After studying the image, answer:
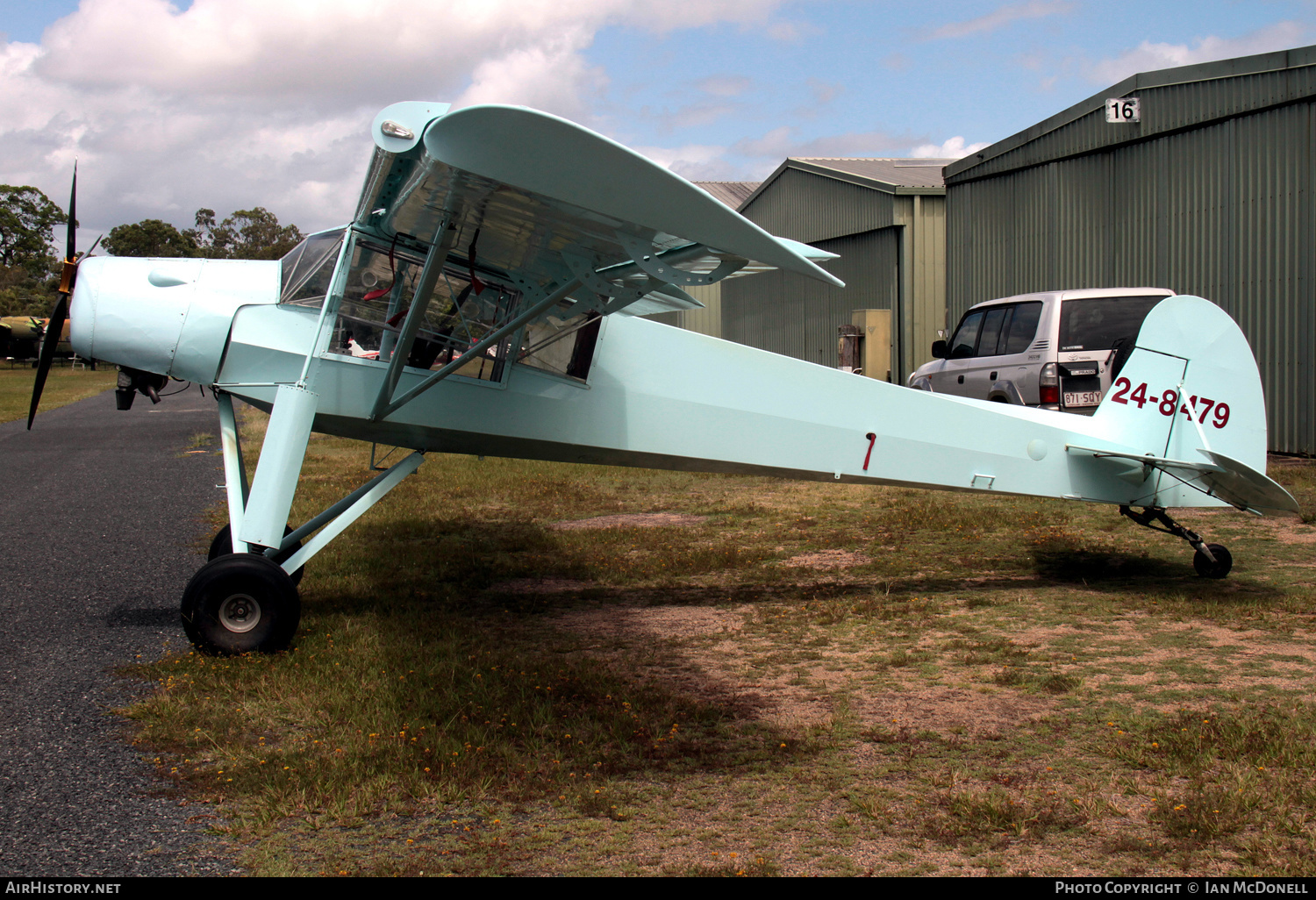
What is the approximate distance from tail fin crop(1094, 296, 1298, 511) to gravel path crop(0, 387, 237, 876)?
6543mm

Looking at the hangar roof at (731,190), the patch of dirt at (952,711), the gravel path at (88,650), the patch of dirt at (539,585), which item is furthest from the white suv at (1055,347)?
the hangar roof at (731,190)

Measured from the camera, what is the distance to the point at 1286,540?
8.24 meters

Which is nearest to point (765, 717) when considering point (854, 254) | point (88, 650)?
point (88, 650)

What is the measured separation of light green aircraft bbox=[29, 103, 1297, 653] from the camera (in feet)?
15.3

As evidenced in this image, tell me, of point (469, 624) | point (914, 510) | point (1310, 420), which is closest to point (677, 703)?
point (469, 624)

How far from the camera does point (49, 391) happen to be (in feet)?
116

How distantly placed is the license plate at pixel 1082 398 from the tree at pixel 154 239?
102340 millimetres

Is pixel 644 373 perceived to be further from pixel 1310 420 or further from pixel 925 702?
pixel 1310 420

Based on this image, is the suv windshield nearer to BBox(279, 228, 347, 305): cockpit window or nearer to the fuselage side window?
the fuselage side window

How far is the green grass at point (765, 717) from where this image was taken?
3178mm

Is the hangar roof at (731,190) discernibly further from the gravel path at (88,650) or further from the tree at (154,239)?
the tree at (154,239)

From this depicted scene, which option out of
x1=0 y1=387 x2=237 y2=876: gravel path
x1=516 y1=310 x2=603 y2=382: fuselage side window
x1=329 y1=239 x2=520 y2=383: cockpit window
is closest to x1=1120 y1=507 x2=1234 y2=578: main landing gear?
x1=516 y1=310 x2=603 y2=382: fuselage side window

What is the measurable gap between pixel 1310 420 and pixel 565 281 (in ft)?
41.9

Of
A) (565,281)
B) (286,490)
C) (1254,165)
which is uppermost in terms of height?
(1254,165)
